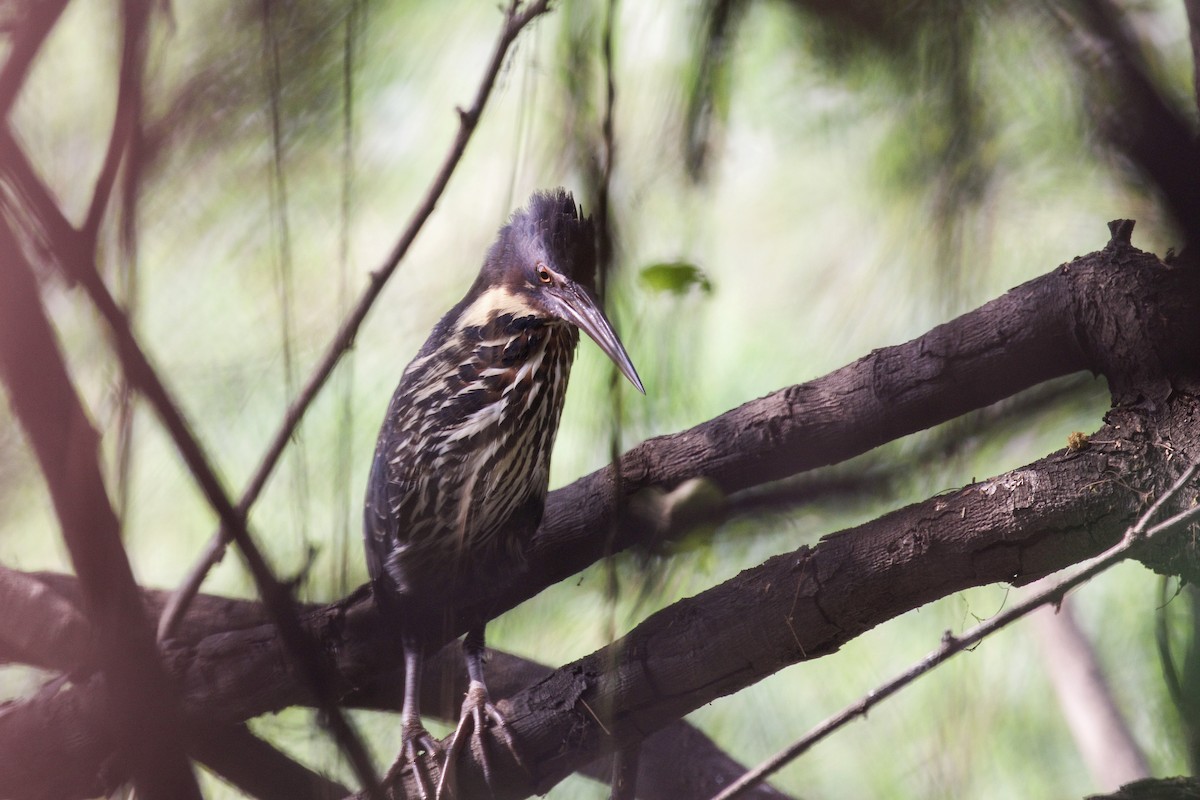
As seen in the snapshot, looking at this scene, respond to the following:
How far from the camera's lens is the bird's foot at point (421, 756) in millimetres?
998

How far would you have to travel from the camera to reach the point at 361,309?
636 mm

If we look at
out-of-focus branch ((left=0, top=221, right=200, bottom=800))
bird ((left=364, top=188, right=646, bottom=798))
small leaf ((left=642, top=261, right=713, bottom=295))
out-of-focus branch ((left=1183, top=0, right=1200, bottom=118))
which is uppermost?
bird ((left=364, top=188, right=646, bottom=798))

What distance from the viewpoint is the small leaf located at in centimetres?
67

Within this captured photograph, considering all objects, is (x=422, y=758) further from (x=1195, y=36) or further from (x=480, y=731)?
(x=1195, y=36)

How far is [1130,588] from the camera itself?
99 cm

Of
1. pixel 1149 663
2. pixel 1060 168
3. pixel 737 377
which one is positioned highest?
pixel 737 377

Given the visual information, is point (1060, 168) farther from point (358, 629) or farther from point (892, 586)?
point (358, 629)

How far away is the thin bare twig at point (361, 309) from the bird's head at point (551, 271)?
0.08 metres

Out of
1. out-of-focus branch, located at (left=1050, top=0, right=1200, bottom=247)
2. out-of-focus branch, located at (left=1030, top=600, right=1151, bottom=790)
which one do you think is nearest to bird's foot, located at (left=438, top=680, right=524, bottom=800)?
out-of-focus branch, located at (left=1030, top=600, right=1151, bottom=790)

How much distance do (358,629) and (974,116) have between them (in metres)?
0.85

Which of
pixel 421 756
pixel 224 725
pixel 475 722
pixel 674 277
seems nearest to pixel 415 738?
pixel 421 756

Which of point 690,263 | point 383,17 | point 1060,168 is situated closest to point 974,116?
point 1060,168

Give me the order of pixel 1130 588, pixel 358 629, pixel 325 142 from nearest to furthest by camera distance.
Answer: pixel 325 142
pixel 1130 588
pixel 358 629

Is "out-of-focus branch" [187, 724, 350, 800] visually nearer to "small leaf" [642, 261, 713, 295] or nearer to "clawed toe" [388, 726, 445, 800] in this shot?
"clawed toe" [388, 726, 445, 800]
